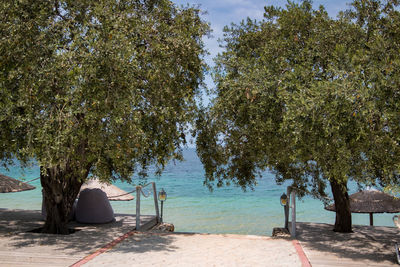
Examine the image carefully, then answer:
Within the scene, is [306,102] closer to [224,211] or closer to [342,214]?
[342,214]

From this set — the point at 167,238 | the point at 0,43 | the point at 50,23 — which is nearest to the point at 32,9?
the point at 50,23

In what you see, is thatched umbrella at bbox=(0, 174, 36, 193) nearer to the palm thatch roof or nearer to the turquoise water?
the turquoise water

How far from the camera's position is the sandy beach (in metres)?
8.40

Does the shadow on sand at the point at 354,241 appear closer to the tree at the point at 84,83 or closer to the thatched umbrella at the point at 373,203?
the thatched umbrella at the point at 373,203

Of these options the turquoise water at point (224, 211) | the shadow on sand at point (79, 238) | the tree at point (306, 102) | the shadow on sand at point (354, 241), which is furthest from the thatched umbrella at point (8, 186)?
the shadow on sand at point (354, 241)

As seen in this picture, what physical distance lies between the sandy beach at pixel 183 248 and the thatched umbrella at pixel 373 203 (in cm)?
182

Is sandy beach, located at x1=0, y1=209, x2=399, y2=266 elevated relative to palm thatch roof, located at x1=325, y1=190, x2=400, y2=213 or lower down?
lower down

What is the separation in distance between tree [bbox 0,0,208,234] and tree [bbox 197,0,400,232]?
1805 millimetres

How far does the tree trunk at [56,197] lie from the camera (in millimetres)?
11250

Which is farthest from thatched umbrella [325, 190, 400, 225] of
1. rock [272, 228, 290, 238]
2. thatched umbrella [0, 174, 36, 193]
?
thatched umbrella [0, 174, 36, 193]

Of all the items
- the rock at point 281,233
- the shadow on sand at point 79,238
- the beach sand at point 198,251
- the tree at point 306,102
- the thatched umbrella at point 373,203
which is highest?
the tree at point 306,102

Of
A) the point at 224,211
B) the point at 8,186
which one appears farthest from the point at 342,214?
the point at 224,211

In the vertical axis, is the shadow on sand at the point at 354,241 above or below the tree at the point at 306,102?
below

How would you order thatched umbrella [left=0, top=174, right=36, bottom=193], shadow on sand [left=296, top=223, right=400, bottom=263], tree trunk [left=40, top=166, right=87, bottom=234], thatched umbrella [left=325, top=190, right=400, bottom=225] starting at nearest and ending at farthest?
shadow on sand [left=296, top=223, right=400, bottom=263]
tree trunk [left=40, top=166, right=87, bottom=234]
thatched umbrella [left=325, top=190, right=400, bottom=225]
thatched umbrella [left=0, top=174, right=36, bottom=193]
